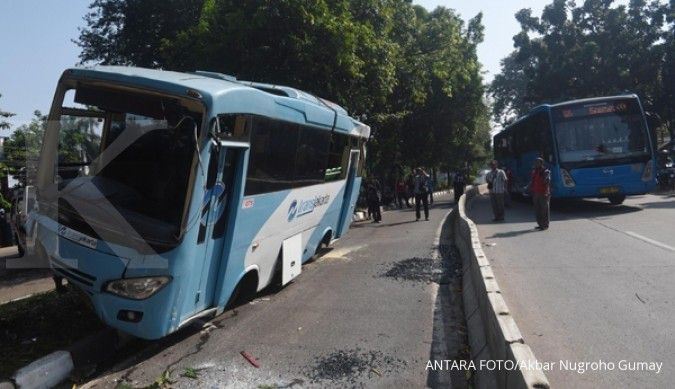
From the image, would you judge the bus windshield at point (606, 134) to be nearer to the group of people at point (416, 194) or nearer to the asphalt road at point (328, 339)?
the group of people at point (416, 194)

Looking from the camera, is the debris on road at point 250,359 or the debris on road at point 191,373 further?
the debris on road at point 250,359

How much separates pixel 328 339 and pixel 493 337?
1936 mm

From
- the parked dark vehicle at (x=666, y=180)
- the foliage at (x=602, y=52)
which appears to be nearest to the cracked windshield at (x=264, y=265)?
the parked dark vehicle at (x=666, y=180)

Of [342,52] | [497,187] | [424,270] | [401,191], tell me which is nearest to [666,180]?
[401,191]

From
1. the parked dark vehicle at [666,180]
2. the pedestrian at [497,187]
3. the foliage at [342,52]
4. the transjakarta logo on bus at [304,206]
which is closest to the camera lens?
the transjakarta logo on bus at [304,206]

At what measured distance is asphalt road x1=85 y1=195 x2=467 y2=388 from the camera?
16.7 feet

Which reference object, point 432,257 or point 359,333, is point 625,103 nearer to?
point 432,257

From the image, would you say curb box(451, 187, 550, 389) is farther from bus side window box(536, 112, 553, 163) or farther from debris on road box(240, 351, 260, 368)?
bus side window box(536, 112, 553, 163)

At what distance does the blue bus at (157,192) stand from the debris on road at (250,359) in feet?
2.13

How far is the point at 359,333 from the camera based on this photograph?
636 centimetres

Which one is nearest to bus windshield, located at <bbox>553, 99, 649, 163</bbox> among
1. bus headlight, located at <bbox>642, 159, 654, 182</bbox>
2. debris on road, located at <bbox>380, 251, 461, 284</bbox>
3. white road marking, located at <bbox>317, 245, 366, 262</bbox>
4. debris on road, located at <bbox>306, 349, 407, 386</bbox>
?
bus headlight, located at <bbox>642, 159, 654, 182</bbox>

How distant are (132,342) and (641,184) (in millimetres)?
14981

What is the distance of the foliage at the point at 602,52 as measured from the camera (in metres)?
31.3

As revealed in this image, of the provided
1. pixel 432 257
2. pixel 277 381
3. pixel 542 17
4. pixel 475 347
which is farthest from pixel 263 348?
pixel 542 17
